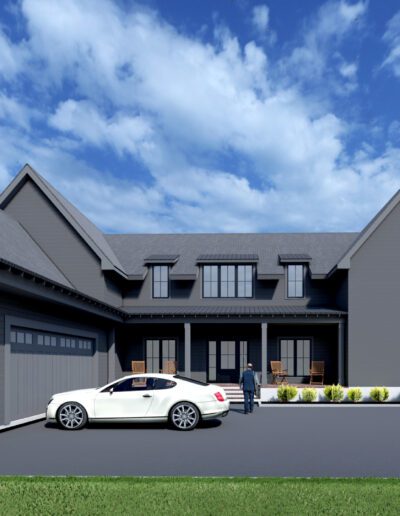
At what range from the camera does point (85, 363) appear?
21.1 m

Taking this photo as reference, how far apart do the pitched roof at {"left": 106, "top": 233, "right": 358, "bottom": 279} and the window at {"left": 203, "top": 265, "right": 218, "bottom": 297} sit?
64 cm

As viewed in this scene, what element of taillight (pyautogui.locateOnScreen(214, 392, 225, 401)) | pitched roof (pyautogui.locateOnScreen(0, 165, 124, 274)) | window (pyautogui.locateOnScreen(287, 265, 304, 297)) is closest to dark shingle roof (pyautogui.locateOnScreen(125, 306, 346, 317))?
window (pyautogui.locateOnScreen(287, 265, 304, 297))

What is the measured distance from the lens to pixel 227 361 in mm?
26734

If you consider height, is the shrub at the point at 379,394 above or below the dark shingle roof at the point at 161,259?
below

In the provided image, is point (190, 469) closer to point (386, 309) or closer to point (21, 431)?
point (21, 431)

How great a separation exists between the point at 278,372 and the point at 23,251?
12482mm

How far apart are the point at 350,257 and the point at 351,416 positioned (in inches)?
343

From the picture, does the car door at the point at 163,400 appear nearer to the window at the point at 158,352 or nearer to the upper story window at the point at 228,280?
the window at the point at 158,352

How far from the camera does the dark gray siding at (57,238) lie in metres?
24.0

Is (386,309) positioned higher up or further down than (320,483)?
higher up

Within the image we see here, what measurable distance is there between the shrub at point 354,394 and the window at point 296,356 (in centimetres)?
573

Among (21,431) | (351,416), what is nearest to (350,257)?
(351,416)

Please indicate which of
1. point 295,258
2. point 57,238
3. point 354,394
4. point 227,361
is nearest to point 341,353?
point 354,394

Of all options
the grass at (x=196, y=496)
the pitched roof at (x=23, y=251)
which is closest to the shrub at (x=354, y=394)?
the pitched roof at (x=23, y=251)
